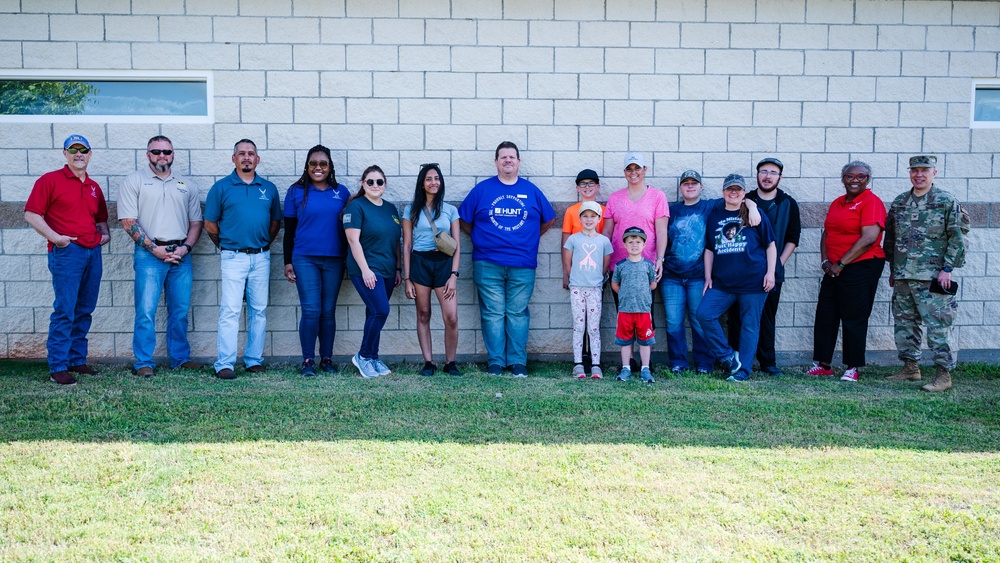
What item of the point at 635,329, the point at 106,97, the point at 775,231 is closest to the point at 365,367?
the point at 635,329

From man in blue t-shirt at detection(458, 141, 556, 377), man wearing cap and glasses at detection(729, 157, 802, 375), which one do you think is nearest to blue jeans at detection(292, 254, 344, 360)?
man in blue t-shirt at detection(458, 141, 556, 377)

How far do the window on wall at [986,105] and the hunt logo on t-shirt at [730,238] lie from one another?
10.2 feet

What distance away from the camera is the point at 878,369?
708cm

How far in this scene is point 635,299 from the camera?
6.30 m

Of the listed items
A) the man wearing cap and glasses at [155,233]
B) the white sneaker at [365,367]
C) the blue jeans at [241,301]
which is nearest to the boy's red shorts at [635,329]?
the white sneaker at [365,367]

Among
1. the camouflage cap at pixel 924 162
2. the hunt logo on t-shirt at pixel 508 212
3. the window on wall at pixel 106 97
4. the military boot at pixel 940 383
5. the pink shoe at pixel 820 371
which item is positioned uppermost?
the window on wall at pixel 106 97

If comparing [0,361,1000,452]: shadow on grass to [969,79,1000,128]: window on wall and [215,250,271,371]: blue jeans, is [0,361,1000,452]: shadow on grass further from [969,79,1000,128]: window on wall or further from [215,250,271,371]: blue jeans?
[969,79,1000,128]: window on wall

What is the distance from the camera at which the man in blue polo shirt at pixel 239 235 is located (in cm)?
642

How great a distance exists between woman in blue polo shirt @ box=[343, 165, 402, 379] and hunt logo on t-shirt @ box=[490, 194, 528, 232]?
2.95 feet

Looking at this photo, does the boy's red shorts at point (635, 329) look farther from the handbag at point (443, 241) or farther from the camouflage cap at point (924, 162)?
the camouflage cap at point (924, 162)

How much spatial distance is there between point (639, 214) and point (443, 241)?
72.4 inches

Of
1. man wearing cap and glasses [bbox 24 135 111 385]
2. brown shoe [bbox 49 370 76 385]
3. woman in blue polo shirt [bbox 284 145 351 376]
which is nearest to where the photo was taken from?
brown shoe [bbox 49 370 76 385]

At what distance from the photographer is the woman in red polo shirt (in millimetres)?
6562

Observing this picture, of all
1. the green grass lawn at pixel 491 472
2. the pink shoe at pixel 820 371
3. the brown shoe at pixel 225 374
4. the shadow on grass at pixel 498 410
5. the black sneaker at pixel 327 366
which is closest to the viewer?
the green grass lawn at pixel 491 472
